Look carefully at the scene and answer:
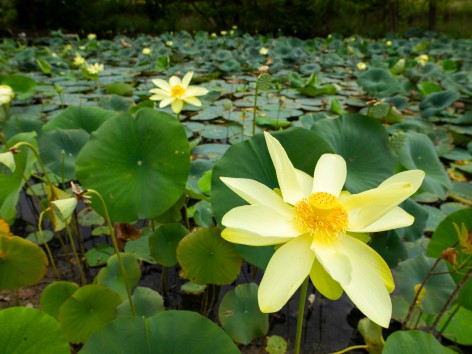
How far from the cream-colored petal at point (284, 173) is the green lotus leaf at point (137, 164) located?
659 millimetres

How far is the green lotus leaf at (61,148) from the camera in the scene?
5.85 feet

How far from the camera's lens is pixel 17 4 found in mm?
16266

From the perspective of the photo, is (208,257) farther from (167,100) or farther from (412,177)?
(167,100)

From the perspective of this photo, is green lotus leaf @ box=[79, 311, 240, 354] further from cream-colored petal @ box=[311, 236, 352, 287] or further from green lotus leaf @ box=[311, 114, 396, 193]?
green lotus leaf @ box=[311, 114, 396, 193]

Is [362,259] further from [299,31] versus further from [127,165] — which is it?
[299,31]

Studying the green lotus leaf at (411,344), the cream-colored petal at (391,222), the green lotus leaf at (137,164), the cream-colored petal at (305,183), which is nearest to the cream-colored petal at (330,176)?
the cream-colored petal at (305,183)

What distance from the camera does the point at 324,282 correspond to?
0.73m

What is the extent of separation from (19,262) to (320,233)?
Answer: 1.17 meters

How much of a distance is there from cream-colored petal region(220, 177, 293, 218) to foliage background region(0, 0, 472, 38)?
48.1 feet

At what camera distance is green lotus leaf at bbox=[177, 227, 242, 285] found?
1.29 metres

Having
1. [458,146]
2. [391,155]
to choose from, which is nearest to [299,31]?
[458,146]

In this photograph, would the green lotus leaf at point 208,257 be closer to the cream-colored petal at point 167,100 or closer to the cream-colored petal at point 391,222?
the cream-colored petal at point 391,222

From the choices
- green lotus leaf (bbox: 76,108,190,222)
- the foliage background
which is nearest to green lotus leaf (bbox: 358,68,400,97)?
green lotus leaf (bbox: 76,108,190,222)

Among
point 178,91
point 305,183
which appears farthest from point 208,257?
point 178,91
